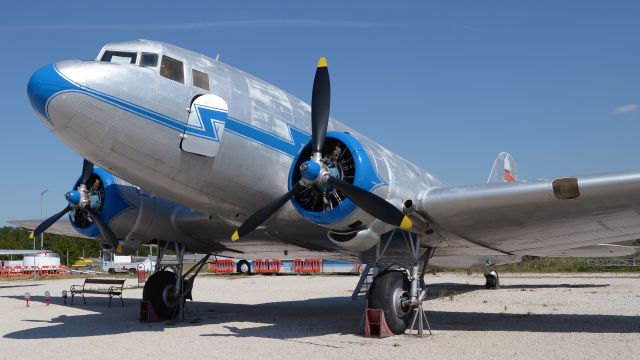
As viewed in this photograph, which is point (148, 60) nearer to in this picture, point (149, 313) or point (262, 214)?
point (262, 214)

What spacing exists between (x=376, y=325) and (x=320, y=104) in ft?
13.3

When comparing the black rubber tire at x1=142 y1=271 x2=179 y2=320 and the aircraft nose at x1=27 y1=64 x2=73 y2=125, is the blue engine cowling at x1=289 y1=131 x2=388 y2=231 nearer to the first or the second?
the aircraft nose at x1=27 y1=64 x2=73 y2=125

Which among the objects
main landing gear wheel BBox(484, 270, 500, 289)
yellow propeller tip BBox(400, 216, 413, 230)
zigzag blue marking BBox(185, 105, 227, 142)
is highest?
zigzag blue marking BBox(185, 105, 227, 142)

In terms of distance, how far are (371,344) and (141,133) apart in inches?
198

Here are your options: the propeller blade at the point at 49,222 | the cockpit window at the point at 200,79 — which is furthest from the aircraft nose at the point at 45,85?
the propeller blade at the point at 49,222

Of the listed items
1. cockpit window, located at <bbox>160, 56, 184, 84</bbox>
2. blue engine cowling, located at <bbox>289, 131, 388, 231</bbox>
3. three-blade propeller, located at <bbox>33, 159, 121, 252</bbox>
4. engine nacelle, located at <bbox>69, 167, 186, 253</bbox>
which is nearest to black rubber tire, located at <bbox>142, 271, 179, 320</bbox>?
engine nacelle, located at <bbox>69, 167, 186, 253</bbox>

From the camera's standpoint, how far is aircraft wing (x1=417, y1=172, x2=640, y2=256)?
919cm

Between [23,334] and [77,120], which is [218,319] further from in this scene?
[77,120]

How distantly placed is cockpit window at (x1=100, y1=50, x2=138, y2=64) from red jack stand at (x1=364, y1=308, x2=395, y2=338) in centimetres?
592

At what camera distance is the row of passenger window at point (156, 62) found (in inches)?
371

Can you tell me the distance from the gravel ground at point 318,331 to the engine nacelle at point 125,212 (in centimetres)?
204

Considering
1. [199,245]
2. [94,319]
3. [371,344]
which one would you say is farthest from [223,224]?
[371,344]

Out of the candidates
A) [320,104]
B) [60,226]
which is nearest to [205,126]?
[320,104]

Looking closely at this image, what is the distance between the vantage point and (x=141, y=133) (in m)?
9.16
